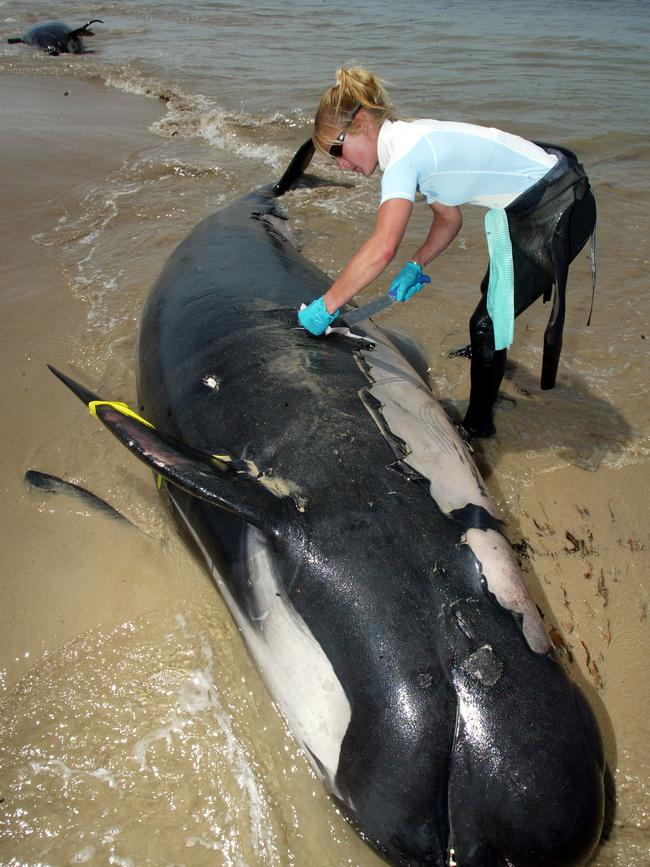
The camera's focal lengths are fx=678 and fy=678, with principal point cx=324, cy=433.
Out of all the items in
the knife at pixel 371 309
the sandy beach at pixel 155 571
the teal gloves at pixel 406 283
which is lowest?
the sandy beach at pixel 155 571

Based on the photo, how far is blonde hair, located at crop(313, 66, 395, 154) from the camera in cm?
301

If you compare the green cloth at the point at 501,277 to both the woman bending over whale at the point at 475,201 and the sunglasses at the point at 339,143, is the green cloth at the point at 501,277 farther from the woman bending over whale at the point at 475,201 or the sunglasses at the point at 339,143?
the sunglasses at the point at 339,143

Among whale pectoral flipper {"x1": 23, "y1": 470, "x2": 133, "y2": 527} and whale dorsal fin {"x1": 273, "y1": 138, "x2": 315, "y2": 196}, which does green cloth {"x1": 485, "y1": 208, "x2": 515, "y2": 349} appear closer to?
whale pectoral flipper {"x1": 23, "y1": 470, "x2": 133, "y2": 527}

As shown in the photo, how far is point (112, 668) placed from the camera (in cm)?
288

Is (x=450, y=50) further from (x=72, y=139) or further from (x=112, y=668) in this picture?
(x=112, y=668)

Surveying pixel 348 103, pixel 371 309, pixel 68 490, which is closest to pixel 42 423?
pixel 68 490

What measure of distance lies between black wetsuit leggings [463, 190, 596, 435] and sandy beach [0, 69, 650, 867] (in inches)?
12.7

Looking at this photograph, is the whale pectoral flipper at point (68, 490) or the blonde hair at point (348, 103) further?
the whale pectoral flipper at point (68, 490)

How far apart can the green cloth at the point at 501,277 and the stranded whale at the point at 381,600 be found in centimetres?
52

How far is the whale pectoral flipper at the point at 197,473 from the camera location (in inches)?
92.1

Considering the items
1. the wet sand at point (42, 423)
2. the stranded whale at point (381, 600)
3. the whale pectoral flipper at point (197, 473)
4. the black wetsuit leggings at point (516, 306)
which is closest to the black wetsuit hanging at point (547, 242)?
the black wetsuit leggings at point (516, 306)

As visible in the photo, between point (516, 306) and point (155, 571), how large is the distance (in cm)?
232

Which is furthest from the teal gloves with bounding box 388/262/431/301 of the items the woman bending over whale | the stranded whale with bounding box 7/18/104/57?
the stranded whale with bounding box 7/18/104/57

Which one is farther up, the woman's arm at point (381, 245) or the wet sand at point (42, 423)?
the woman's arm at point (381, 245)
